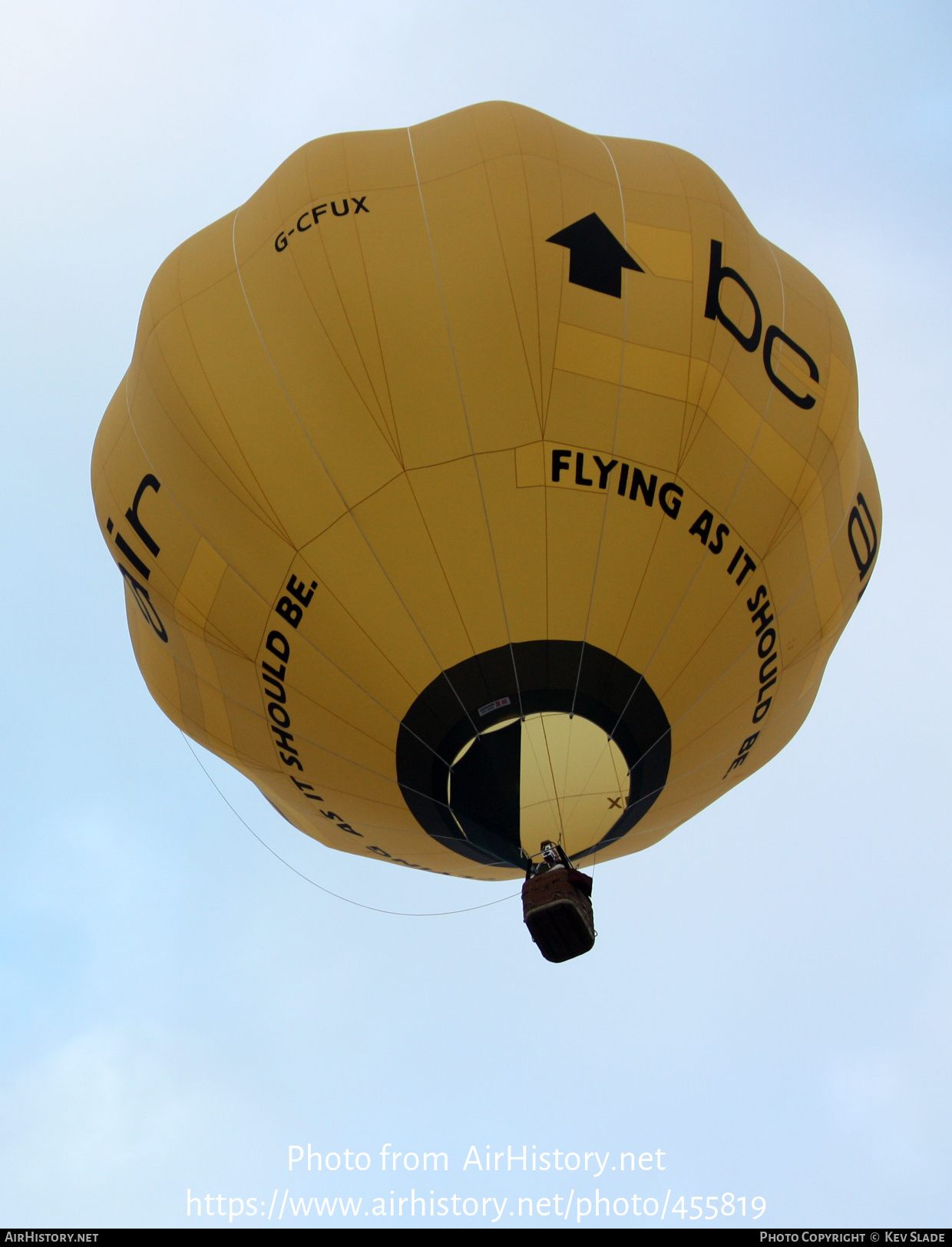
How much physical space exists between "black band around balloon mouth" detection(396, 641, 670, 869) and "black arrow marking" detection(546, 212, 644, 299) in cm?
236

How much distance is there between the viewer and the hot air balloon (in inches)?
289

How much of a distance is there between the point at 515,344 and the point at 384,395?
0.90 metres

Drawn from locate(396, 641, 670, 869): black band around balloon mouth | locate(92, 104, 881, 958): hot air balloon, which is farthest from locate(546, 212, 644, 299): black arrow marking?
locate(396, 641, 670, 869): black band around balloon mouth

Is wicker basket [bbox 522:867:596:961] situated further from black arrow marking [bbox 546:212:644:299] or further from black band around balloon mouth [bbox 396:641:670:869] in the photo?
black arrow marking [bbox 546:212:644:299]

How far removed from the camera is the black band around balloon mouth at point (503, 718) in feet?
24.2

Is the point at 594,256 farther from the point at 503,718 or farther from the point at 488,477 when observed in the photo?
the point at 503,718

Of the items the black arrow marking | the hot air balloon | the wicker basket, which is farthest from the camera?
the black arrow marking

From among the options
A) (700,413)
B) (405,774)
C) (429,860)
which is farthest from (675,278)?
(429,860)

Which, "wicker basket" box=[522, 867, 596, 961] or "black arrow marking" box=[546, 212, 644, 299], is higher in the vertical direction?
"black arrow marking" box=[546, 212, 644, 299]

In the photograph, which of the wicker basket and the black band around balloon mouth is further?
the black band around balloon mouth

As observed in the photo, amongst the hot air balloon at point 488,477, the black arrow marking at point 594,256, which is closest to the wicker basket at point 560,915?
the hot air balloon at point 488,477

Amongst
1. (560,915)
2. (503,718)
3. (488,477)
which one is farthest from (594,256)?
(560,915)

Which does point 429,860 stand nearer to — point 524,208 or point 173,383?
point 173,383

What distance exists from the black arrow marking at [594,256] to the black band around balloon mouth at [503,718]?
236cm
